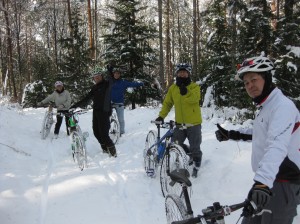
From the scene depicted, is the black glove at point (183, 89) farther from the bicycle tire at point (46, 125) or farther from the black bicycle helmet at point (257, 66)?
the bicycle tire at point (46, 125)

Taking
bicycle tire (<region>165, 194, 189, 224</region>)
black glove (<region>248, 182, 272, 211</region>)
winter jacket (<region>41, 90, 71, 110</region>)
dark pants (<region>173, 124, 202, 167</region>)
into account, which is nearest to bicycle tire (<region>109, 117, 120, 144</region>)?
winter jacket (<region>41, 90, 71, 110</region>)

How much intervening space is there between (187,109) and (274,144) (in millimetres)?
4297

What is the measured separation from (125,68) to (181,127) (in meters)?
13.0

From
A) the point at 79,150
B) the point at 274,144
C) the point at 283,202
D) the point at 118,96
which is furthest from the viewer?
the point at 118,96

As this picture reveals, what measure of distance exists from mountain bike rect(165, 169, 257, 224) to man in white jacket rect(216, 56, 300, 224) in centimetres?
12

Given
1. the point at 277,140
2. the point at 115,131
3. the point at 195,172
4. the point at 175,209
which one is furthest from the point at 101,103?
the point at 277,140

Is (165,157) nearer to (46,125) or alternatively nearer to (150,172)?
(150,172)

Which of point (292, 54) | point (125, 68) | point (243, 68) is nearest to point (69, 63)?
point (125, 68)

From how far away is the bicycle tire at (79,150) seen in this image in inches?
327

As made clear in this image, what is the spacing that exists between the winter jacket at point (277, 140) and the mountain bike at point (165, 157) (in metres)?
3.00

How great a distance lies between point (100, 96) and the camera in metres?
8.96

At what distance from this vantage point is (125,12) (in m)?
18.4

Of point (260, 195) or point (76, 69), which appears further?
point (76, 69)

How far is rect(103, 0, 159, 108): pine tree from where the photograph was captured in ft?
61.0
